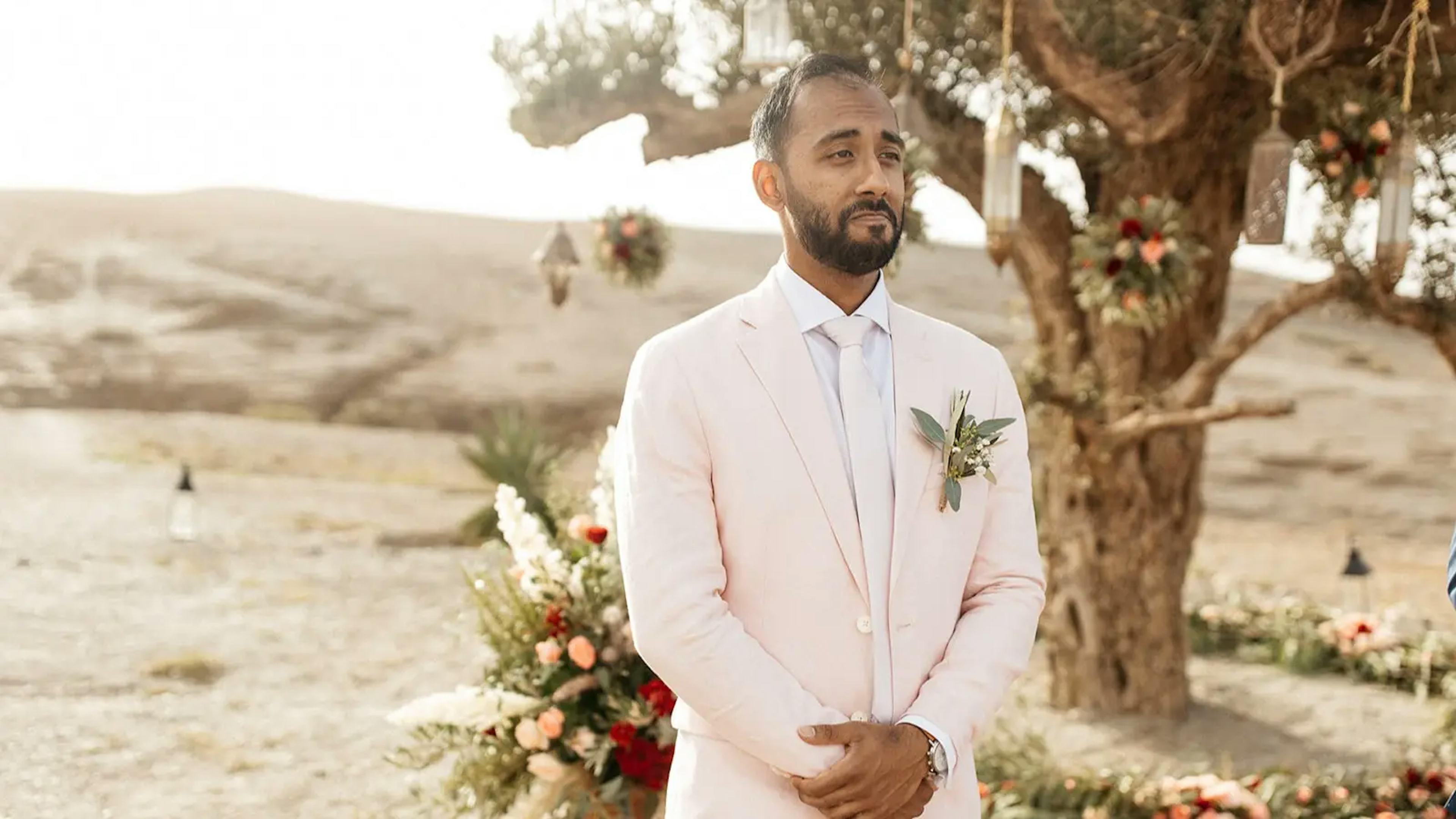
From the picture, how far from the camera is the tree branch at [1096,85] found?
5.05 meters

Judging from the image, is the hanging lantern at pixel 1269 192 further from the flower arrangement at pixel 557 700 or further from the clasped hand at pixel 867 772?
the clasped hand at pixel 867 772

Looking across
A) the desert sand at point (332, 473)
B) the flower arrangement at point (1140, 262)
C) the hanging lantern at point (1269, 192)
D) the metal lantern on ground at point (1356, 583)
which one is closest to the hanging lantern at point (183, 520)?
the desert sand at point (332, 473)

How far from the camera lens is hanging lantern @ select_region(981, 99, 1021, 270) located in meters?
4.29

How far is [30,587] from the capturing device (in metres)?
10.4

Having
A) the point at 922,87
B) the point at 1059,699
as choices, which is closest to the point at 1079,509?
the point at 1059,699

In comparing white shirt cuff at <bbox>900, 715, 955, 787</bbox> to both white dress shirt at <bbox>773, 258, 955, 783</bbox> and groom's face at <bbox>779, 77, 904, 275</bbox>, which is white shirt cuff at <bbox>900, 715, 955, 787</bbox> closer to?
white dress shirt at <bbox>773, 258, 955, 783</bbox>

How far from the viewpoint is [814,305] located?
2.26m

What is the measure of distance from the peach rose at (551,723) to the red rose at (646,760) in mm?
198

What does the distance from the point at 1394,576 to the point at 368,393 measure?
13199 mm

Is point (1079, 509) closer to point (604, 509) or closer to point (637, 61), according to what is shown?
point (637, 61)

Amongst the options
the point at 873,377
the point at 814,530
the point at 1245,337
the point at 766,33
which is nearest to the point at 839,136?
the point at 873,377

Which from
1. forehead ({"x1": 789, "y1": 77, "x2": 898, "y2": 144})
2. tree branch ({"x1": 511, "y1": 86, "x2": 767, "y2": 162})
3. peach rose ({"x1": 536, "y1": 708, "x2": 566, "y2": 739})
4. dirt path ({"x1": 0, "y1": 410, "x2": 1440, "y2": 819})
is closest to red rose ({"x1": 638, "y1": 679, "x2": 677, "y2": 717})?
peach rose ({"x1": 536, "y1": 708, "x2": 566, "y2": 739})

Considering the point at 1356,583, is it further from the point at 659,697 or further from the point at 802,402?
the point at 802,402

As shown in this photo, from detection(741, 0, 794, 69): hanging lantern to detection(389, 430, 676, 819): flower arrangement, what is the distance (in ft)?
5.85
